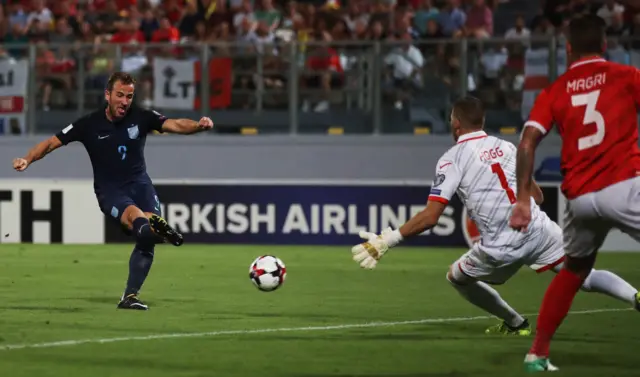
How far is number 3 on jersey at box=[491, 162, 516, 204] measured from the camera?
363 inches

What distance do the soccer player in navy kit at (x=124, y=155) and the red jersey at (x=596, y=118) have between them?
14.3 ft

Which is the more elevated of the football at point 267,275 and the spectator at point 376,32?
the spectator at point 376,32

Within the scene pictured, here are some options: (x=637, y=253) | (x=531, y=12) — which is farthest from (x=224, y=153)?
(x=637, y=253)

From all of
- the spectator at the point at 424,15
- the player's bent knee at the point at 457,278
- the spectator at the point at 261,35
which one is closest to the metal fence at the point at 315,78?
→ the spectator at the point at 261,35

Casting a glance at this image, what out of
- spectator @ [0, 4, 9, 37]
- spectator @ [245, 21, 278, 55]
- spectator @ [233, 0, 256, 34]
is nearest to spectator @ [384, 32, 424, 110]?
spectator @ [245, 21, 278, 55]

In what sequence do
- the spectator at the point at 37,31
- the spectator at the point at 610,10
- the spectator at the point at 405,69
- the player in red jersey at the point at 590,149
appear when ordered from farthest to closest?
the spectator at the point at 37,31, the spectator at the point at 610,10, the spectator at the point at 405,69, the player in red jersey at the point at 590,149

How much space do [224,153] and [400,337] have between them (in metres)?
12.1

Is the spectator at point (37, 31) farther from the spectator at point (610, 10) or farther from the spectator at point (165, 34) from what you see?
the spectator at point (610, 10)

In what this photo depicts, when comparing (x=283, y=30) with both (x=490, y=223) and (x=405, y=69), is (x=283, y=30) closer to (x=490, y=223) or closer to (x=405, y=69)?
(x=405, y=69)

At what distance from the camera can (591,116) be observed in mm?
7363

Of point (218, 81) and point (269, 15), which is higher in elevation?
point (269, 15)

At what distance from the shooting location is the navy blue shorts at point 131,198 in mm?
11446

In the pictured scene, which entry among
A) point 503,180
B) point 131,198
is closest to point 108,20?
point 131,198

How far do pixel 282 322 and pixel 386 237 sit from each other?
2.20 meters
